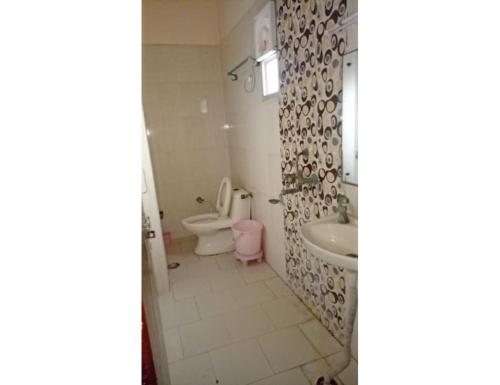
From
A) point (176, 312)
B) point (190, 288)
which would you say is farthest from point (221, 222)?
point (176, 312)

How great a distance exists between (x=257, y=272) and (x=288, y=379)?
3.73 ft

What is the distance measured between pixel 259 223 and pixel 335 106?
5.06ft

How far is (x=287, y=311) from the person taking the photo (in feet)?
6.70

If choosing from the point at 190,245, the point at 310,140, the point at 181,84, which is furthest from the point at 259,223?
the point at 181,84

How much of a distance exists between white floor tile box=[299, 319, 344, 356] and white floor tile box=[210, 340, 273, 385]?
338mm

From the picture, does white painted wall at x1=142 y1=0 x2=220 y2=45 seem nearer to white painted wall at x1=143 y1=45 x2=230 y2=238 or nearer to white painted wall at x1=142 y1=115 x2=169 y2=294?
white painted wall at x1=143 y1=45 x2=230 y2=238

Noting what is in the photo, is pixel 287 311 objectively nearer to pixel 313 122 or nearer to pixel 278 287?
pixel 278 287

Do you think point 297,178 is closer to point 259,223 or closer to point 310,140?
point 310,140

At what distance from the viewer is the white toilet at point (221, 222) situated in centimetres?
286

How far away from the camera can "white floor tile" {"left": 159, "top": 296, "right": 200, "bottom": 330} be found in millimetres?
2014

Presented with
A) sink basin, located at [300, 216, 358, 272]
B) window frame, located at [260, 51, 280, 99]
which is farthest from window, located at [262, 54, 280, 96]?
sink basin, located at [300, 216, 358, 272]
